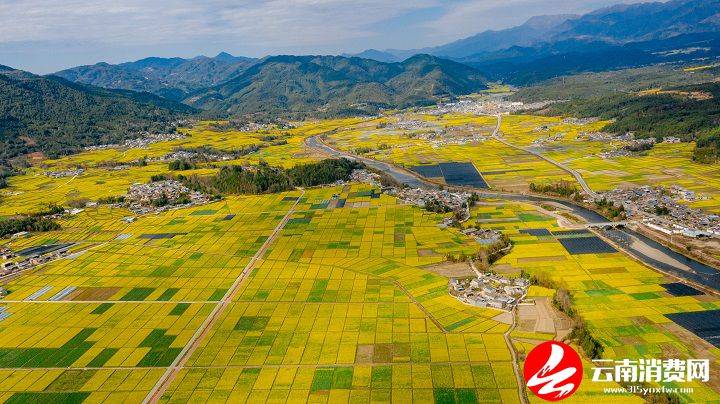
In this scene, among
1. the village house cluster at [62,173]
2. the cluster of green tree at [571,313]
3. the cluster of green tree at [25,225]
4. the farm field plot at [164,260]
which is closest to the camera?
the cluster of green tree at [571,313]

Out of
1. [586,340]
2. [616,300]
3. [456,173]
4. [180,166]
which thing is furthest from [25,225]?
[616,300]

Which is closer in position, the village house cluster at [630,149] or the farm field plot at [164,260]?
the farm field plot at [164,260]

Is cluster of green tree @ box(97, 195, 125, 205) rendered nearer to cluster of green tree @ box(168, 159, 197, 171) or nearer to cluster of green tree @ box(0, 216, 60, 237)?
cluster of green tree @ box(0, 216, 60, 237)

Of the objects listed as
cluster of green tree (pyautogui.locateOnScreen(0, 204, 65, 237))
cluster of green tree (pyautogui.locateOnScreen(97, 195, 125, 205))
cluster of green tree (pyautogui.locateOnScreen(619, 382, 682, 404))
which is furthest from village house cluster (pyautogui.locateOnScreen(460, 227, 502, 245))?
cluster of green tree (pyautogui.locateOnScreen(97, 195, 125, 205))

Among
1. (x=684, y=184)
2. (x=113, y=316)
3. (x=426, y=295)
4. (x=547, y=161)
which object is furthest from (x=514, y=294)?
(x=547, y=161)

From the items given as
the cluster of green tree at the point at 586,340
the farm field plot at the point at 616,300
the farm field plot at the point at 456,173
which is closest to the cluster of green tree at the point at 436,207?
the farm field plot at the point at 616,300

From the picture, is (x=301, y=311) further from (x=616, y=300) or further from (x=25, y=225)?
(x=25, y=225)

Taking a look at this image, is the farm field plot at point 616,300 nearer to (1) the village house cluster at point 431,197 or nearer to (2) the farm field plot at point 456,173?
(1) the village house cluster at point 431,197
